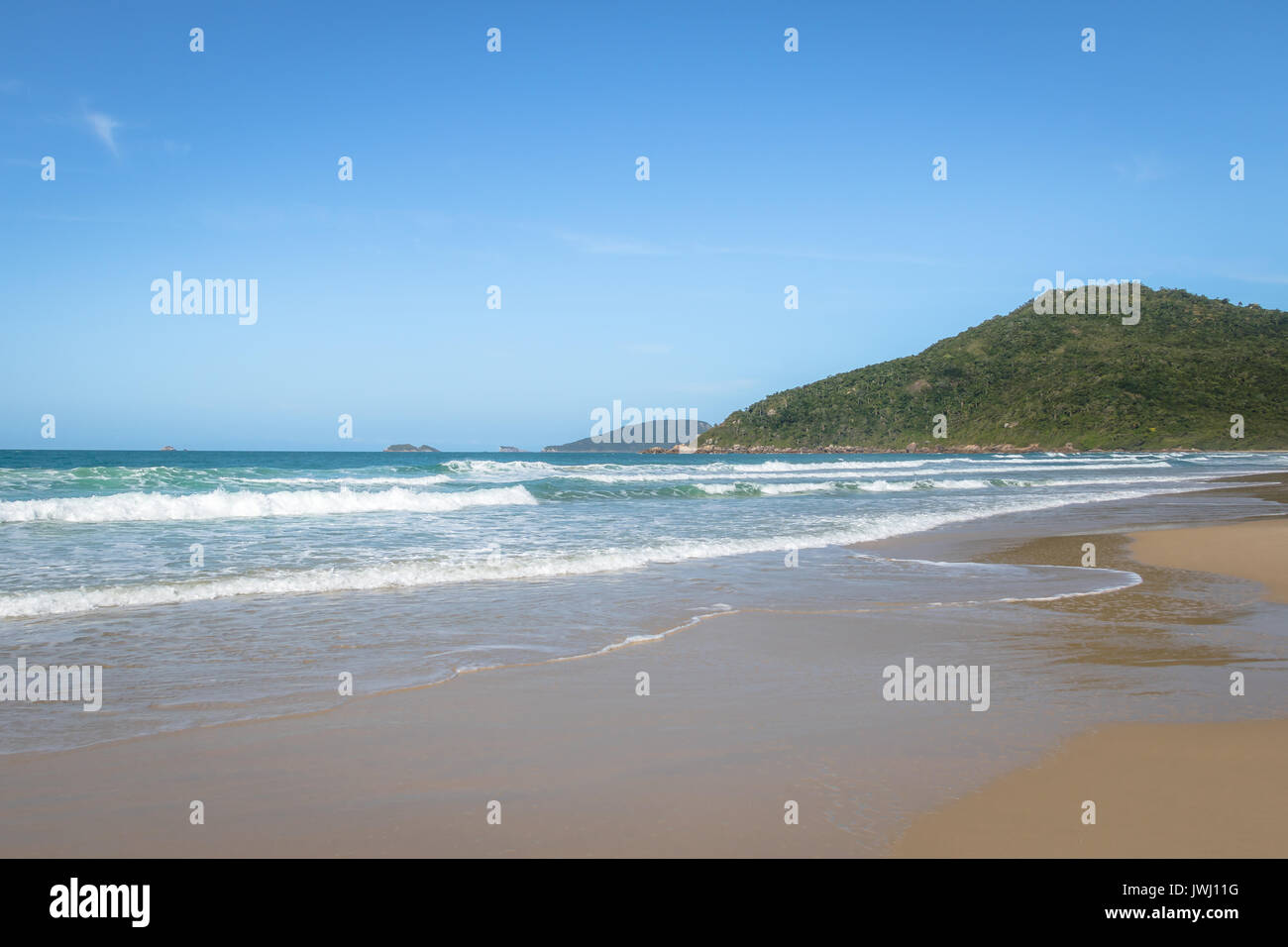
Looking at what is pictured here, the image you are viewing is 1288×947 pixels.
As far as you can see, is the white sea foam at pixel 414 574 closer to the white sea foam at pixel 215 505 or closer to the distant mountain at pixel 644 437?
the white sea foam at pixel 215 505

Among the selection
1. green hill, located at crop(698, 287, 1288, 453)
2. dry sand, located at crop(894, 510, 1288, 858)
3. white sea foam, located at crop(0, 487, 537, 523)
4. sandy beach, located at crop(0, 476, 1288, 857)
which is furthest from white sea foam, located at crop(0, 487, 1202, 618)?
green hill, located at crop(698, 287, 1288, 453)

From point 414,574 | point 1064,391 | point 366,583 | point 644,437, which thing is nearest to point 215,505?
point 414,574

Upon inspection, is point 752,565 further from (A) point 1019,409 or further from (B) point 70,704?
(A) point 1019,409

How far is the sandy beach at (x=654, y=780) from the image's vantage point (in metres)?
3.19

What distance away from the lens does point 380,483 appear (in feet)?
114

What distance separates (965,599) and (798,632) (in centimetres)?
284

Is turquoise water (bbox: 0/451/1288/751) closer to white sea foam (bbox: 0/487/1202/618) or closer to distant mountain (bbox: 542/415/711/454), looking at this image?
white sea foam (bbox: 0/487/1202/618)

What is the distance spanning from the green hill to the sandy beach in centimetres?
9460

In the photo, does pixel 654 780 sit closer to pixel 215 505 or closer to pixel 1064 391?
pixel 215 505

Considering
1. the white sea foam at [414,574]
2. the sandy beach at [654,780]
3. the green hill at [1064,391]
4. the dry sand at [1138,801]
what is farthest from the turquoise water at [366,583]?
the green hill at [1064,391]

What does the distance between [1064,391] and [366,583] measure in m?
107

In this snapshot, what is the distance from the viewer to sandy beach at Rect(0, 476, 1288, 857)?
10.5 ft

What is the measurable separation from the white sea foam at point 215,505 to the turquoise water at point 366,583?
0.26 feet
